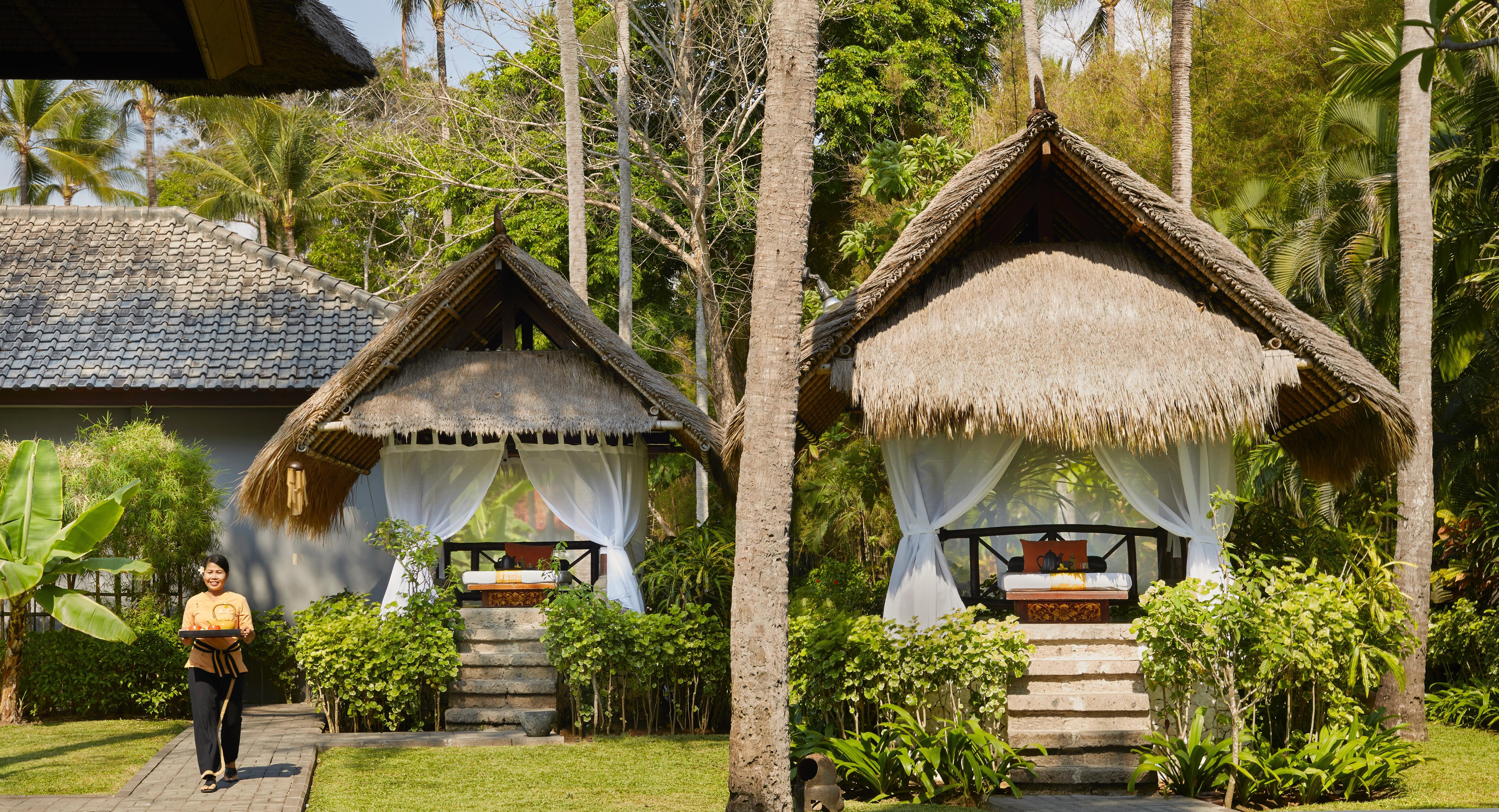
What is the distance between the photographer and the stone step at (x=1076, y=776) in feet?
24.1

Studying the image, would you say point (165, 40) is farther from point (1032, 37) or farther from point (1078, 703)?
point (1032, 37)

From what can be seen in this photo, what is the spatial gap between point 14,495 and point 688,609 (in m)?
4.56

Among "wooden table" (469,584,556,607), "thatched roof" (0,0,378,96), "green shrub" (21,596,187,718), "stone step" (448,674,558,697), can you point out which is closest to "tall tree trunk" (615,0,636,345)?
"wooden table" (469,584,556,607)

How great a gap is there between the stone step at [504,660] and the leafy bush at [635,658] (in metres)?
0.20

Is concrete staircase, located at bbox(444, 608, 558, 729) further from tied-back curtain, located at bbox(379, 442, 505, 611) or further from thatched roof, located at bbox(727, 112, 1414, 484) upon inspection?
thatched roof, located at bbox(727, 112, 1414, 484)

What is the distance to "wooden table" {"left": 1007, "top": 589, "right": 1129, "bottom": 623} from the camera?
816 cm

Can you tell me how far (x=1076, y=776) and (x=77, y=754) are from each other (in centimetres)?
659

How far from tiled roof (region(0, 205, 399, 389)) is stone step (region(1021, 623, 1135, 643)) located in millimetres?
6838

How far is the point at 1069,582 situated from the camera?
8.23m

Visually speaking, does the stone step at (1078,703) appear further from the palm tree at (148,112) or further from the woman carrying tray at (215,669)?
the palm tree at (148,112)

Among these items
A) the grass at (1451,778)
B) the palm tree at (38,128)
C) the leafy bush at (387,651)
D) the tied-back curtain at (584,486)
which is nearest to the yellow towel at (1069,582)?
the grass at (1451,778)

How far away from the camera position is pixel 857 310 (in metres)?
7.68

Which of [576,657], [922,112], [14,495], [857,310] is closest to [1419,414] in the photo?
[857,310]

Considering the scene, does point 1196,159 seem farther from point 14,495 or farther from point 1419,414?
point 14,495
